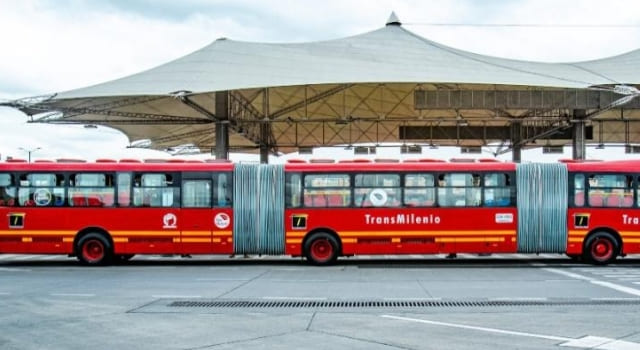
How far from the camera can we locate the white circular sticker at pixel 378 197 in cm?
2020

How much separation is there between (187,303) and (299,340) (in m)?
3.96

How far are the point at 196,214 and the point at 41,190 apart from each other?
4.37 meters

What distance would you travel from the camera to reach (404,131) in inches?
1905

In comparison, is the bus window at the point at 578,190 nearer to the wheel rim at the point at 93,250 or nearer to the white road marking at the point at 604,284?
the white road marking at the point at 604,284

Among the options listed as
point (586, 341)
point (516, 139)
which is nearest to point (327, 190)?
point (586, 341)

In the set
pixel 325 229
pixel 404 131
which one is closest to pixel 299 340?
pixel 325 229

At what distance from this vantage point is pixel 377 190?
20.3 metres

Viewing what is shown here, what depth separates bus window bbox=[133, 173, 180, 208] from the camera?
20344 millimetres

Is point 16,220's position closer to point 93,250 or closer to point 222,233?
point 93,250

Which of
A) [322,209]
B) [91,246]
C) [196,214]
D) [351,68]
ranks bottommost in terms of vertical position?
[91,246]

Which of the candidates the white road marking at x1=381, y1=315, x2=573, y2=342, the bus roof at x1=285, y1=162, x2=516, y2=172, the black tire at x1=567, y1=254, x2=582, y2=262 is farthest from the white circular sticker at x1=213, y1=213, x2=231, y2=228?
the white road marking at x1=381, y1=315, x2=573, y2=342

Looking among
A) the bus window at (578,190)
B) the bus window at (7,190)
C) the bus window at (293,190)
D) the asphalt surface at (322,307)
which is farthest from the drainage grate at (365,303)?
the bus window at (7,190)

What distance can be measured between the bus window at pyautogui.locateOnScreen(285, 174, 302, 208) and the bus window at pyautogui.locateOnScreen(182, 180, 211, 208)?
2.17 m

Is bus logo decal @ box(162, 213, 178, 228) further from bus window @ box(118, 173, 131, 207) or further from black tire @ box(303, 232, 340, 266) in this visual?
black tire @ box(303, 232, 340, 266)
